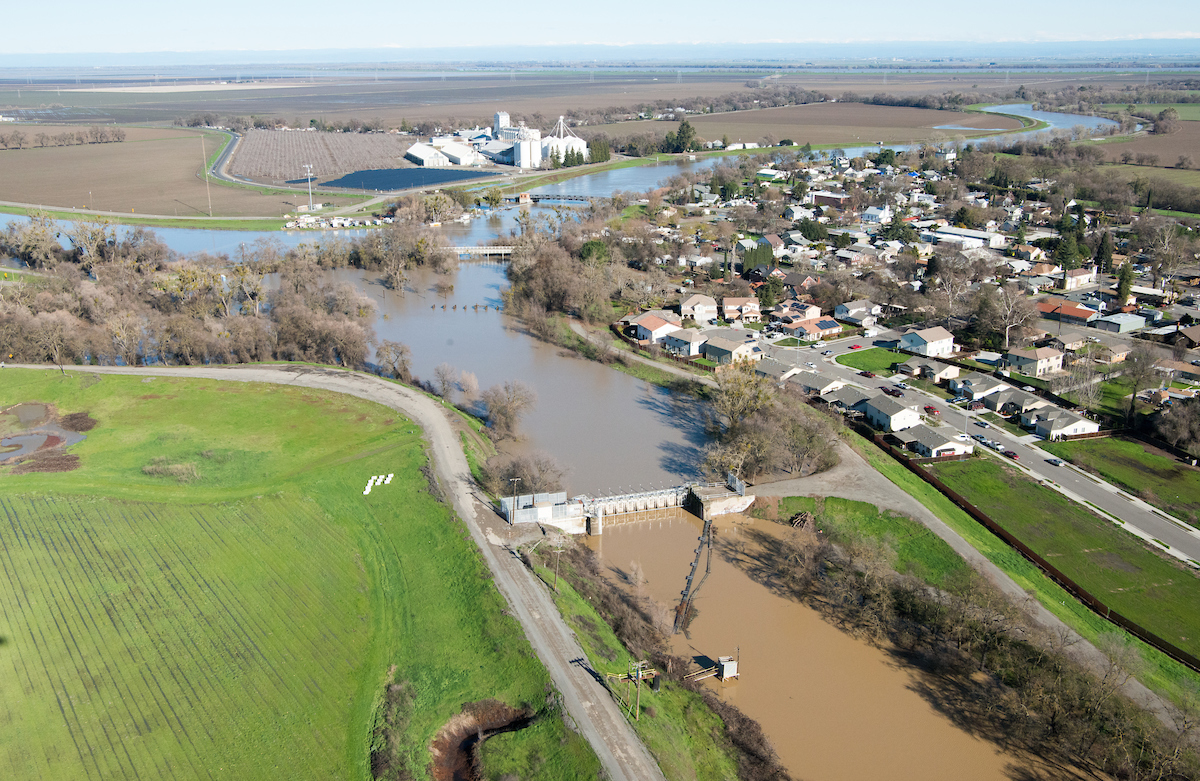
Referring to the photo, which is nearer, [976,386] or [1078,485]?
[1078,485]

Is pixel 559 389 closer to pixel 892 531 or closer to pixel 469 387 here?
pixel 469 387

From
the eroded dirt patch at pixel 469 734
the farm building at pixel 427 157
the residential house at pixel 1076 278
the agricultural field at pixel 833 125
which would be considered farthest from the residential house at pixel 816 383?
the agricultural field at pixel 833 125

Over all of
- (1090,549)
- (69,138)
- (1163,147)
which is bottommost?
(1090,549)

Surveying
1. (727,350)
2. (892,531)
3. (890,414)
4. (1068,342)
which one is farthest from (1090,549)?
(1068,342)

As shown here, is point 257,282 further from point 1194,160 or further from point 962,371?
point 1194,160

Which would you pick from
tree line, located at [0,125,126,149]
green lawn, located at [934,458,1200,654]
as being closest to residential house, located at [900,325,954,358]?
green lawn, located at [934,458,1200,654]
